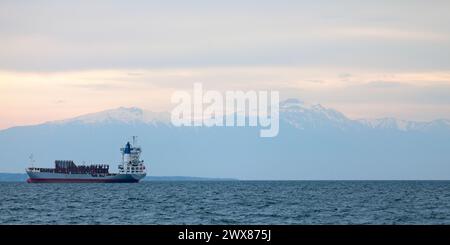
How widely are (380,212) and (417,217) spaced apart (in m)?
9.33
